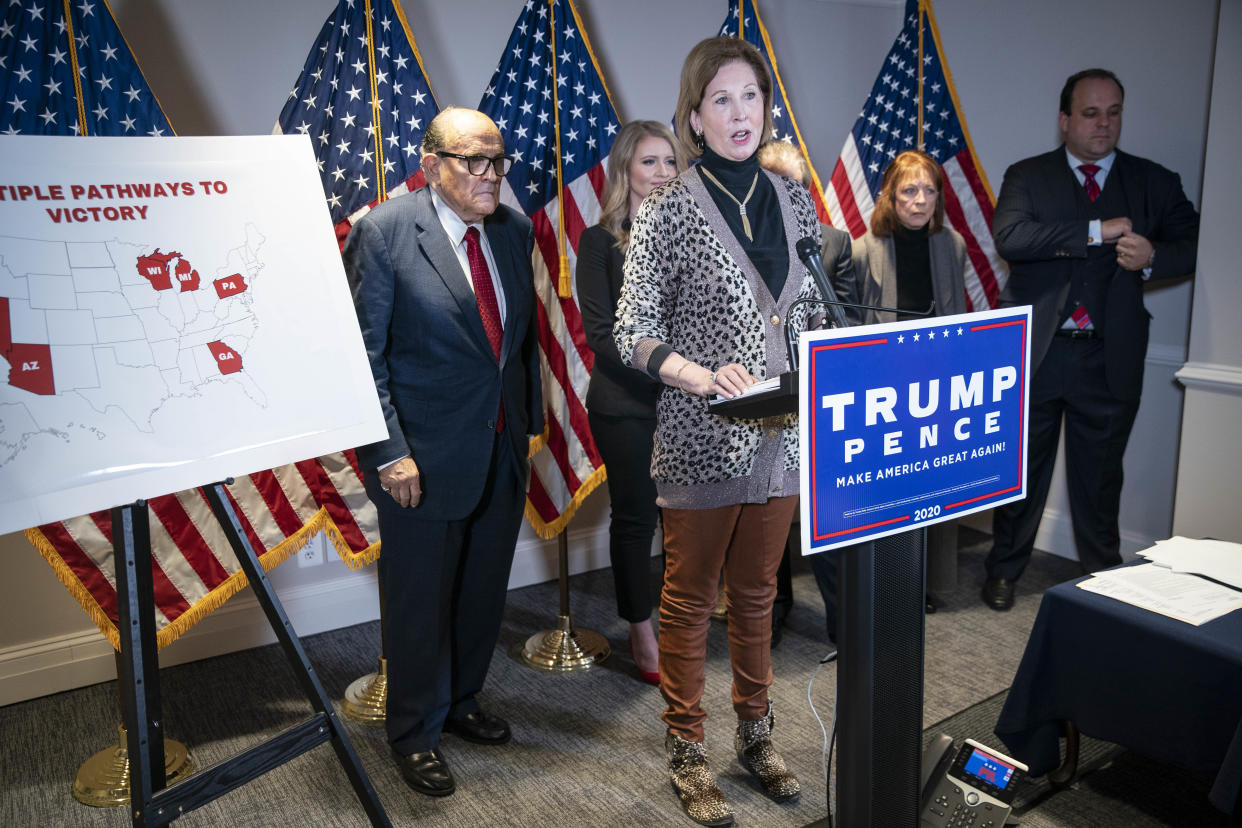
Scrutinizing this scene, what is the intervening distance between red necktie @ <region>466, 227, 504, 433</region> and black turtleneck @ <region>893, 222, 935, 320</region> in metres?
1.48

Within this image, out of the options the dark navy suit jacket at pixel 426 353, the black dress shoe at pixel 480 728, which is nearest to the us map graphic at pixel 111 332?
the dark navy suit jacket at pixel 426 353

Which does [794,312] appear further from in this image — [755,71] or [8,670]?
[8,670]

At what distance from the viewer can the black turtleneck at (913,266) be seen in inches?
121

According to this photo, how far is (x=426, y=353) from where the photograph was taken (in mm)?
2186

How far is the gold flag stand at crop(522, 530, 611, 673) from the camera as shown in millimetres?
2969

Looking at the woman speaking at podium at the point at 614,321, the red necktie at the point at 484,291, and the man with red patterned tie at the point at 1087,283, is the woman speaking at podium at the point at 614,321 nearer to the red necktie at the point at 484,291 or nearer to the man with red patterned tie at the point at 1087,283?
the red necktie at the point at 484,291

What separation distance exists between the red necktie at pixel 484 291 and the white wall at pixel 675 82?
1.16 m

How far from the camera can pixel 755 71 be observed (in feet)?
6.08

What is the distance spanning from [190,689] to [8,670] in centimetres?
52

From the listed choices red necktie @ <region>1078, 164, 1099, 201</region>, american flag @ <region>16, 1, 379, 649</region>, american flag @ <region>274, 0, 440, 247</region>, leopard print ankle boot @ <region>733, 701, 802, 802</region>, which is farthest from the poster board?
red necktie @ <region>1078, 164, 1099, 201</region>

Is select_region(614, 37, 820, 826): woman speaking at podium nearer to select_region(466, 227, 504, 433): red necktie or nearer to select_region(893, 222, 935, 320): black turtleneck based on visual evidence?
select_region(466, 227, 504, 433): red necktie

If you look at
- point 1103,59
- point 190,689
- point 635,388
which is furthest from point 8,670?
point 1103,59

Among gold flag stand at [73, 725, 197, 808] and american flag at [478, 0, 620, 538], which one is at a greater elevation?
american flag at [478, 0, 620, 538]

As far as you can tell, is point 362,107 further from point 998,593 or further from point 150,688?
point 998,593
